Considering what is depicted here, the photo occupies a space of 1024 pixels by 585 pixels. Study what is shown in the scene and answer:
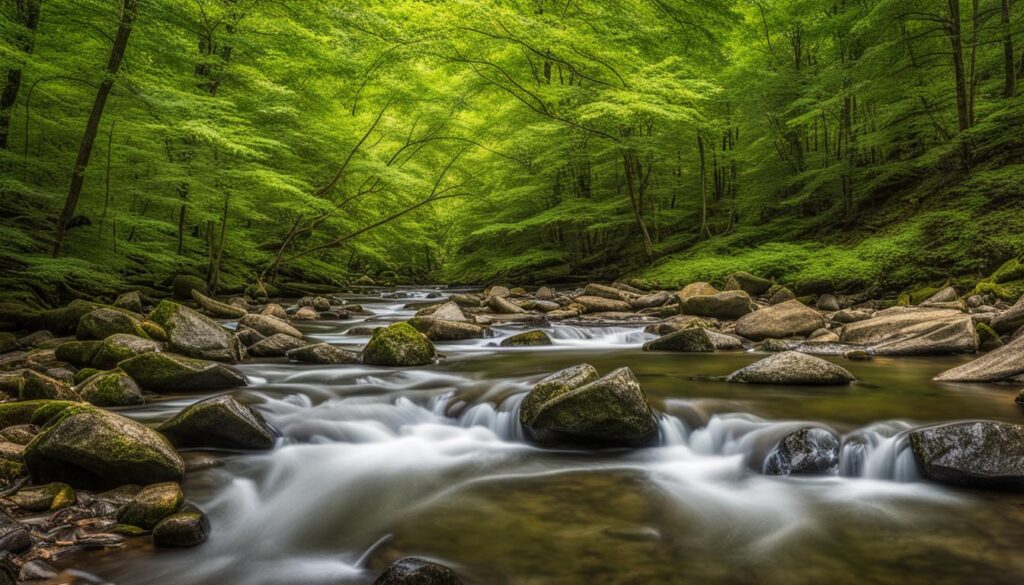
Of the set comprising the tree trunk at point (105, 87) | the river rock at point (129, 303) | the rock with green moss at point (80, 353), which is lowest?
the rock with green moss at point (80, 353)

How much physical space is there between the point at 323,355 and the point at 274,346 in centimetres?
88

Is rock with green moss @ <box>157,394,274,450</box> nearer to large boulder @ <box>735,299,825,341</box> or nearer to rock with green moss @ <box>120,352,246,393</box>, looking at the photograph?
rock with green moss @ <box>120,352,246,393</box>

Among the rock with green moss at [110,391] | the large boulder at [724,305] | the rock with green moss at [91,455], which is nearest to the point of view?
the rock with green moss at [91,455]

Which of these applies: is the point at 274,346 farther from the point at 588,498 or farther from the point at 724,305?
the point at 724,305

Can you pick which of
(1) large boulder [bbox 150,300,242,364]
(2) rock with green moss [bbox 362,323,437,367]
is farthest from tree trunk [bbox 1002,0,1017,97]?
(1) large boulder [bbox 150,300,242,364]

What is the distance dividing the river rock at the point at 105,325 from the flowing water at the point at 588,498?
248 centimetres

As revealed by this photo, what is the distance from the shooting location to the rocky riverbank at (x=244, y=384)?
290 centimetres

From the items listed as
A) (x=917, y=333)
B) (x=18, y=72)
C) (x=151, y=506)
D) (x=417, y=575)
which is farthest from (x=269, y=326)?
(x=917, y=333)

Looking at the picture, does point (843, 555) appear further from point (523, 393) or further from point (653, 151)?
point (653, 151)

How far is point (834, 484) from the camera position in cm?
349

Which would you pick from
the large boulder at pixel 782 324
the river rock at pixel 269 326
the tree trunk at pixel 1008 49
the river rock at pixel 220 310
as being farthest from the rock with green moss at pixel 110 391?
the tree trunk at pixel 1008 49

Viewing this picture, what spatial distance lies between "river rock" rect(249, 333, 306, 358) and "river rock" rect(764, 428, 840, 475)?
5.68 meters

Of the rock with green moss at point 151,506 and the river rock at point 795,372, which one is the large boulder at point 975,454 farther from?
the rock with green moss at point 151,506

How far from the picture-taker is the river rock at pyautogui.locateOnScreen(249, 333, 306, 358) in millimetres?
7234
